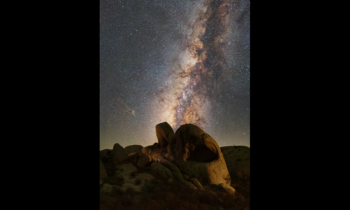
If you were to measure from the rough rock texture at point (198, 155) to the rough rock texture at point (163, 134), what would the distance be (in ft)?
6.06

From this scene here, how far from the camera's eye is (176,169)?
820cm

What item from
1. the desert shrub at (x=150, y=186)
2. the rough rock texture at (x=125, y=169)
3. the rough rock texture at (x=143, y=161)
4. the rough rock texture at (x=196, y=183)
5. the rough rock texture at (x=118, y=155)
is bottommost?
the rough rock texture at (x=196, y=183)

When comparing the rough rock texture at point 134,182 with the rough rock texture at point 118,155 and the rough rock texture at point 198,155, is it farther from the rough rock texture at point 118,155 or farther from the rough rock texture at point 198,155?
the rough rock texture at point 118,155

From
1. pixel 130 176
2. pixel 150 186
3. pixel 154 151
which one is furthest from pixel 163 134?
pixel 150 186

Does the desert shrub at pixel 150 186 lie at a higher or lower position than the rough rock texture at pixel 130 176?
lower

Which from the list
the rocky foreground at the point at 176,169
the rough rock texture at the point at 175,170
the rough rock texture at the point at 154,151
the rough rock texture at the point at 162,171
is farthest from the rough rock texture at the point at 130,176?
the rough rock texture at the point at 154,151

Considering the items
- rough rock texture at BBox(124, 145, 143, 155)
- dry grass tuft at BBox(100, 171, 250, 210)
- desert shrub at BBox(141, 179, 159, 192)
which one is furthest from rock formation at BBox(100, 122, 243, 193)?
rough rock texture at BBox(124, 145, 143, 155)

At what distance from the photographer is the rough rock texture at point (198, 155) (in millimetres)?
7719

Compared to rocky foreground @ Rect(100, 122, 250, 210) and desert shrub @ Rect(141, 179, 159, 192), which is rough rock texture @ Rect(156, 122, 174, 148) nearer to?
rocky foreground @ Rect(100, 122, 250, 210)

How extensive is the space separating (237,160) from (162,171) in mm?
6121
